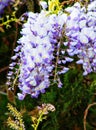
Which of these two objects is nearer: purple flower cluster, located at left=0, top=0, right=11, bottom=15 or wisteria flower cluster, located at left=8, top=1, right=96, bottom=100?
wisteria flower cluster, located at left=8, top=1, right=96, bottom=100

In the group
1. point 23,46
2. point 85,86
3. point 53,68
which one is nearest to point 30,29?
point 23,46

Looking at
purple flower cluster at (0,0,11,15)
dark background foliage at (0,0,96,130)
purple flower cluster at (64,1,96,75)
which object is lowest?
dark background foliage at (0,0,96,130)

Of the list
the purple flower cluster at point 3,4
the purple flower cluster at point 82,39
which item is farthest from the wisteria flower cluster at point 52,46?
the purple flower cluster at point 3,4

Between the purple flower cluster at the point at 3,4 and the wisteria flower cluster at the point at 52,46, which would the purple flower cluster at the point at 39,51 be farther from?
the purple flower cluster at the point at 3,4

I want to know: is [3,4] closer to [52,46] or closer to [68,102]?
[52,46]

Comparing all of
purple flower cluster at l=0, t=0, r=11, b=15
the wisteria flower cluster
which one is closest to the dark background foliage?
the wisteria flower cluster

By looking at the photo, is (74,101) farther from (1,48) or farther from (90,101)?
(1,48)

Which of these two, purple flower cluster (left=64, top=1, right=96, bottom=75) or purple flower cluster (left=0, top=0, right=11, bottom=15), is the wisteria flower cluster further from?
purple flower cluster (left=0, top=0, right=11, bottom=15)

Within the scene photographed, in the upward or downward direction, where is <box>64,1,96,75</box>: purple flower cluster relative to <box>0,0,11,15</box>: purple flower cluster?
downward
